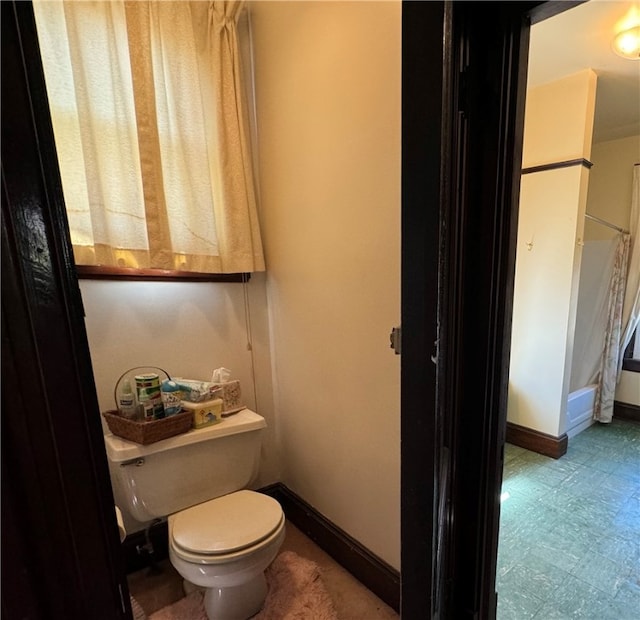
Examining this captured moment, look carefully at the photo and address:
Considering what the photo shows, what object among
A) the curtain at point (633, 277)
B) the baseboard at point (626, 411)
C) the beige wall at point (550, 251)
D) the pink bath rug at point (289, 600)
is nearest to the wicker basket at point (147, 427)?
the pink bath rug at point (289, 600)

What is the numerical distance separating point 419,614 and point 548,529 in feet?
4.13

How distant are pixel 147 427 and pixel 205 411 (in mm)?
242

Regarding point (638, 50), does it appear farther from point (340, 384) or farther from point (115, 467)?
point (115, 467)

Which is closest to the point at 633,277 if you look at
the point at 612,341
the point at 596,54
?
the point at 612,341

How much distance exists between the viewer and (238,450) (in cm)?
156

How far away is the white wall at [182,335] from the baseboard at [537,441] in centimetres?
183

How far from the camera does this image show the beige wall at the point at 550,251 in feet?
7.31

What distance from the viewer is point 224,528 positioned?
49.9 inches

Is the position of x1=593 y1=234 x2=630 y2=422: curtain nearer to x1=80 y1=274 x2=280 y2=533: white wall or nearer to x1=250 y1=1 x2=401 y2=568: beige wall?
x1=250 y1=1 x2=401 y2=568: beige wall

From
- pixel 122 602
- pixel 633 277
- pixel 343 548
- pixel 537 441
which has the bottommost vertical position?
pixel 537 441

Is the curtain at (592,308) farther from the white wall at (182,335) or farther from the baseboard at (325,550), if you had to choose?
the white wall at (182,335)

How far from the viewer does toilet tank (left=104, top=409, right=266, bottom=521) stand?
1332 mm

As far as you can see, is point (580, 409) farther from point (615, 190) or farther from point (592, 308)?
point (615, 190)

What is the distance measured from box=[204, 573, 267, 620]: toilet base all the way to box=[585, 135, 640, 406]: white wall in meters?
3.47
